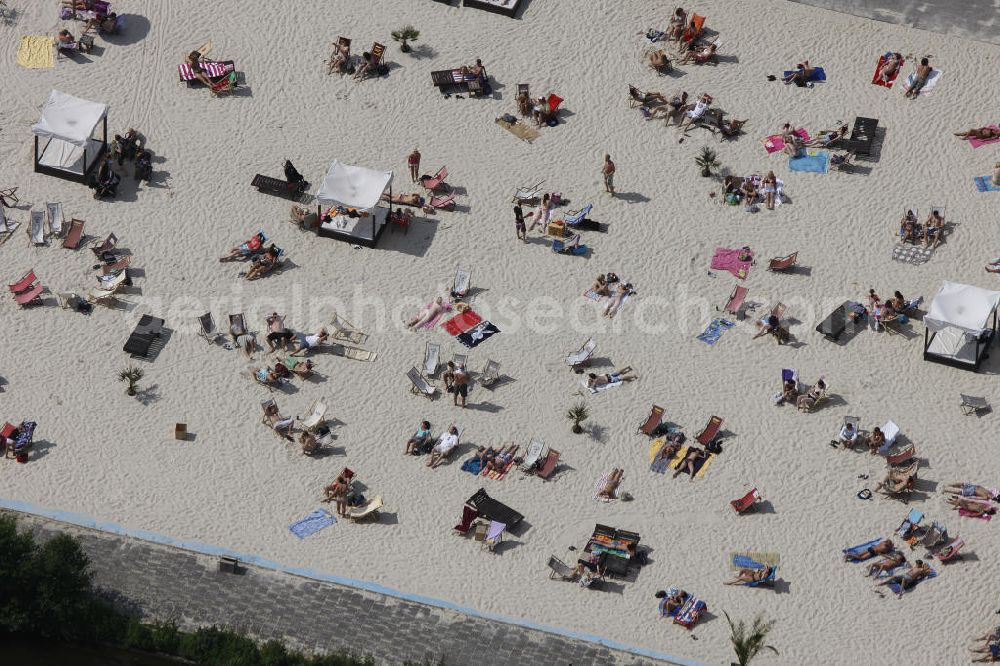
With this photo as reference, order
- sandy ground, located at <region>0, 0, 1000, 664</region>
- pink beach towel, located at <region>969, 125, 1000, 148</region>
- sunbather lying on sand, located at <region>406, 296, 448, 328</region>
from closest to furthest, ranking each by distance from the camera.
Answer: sandy ground, located at <region>0, 0, 1000, 664</region> < sunbather lying on sand, located at <region>406, 296, 448, 328</region> < pink beach towel, located at <region>969, 125, 1000, 148</region>

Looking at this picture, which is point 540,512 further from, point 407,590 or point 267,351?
point 267,351

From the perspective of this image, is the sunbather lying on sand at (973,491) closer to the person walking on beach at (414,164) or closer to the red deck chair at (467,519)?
the red deck chair at (467,519)

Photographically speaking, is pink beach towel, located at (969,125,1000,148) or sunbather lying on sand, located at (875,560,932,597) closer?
sunbather lying on sand, located at (875,560,932,597)

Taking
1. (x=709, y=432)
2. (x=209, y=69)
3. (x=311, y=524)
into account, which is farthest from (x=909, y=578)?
(x=209, y=69)

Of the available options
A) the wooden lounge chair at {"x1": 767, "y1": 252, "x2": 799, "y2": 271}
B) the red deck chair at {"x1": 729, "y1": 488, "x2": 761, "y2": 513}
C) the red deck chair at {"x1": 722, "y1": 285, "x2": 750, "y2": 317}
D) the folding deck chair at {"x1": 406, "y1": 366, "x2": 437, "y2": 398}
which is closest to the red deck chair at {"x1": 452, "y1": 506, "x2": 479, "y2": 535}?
the folding deck chair at {"x1": 406, "y1": 366, "x2": 437, "y2": 398}

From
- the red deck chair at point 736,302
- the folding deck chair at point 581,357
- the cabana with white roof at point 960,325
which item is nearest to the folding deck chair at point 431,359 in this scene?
the folding deck chair at point 581,357

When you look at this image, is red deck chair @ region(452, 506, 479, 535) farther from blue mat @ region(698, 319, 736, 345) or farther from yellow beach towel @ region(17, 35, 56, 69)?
yellow beach towel @ region(17, 35, 56, 69)
